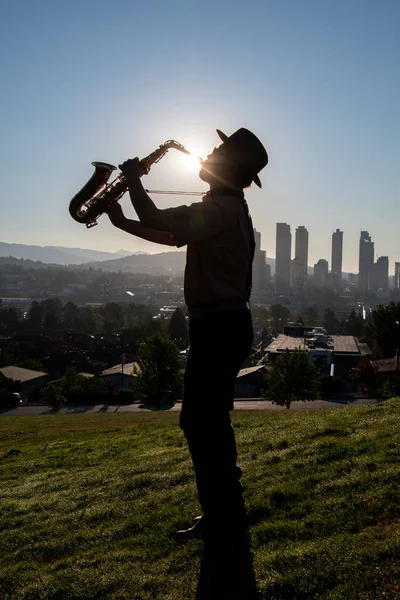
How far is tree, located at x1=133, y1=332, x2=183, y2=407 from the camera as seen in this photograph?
36.1 m

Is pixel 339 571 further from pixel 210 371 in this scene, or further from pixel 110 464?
pixel 110 464

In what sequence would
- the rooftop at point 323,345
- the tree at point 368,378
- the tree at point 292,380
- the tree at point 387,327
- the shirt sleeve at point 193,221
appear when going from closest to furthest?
1. the shirt sleeve at point 193,221
2. the tree at point 292,380
3. the tree at point 368,378
4. the tree at point 387,327
5. the rooftop at point 323,345

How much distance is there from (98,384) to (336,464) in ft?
144

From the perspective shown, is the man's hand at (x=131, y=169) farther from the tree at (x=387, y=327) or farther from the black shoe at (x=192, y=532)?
the tree at (x=387, y=327)

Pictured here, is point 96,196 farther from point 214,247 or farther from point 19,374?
point 19,374

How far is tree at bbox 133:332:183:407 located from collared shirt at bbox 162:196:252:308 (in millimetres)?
31826

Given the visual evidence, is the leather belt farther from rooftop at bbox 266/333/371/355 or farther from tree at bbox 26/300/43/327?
tree at bbox 26/300/43/327

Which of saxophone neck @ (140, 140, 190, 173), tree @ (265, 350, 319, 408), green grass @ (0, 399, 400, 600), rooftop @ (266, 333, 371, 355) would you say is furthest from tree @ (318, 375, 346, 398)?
saxophone neck @ (140, 140, 190, 173)

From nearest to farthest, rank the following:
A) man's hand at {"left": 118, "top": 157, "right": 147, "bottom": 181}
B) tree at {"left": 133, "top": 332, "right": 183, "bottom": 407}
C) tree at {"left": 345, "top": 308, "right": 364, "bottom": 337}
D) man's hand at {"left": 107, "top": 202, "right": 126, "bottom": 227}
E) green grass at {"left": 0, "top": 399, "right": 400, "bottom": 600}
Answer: green grass at {"left": 0, "top": 399, "right": 400, "bottom": 600}, man's hand at {"left": 118, "top": 157, "right": 147, "bottom": 181}, man's hand at {"left": 107, "top": 202, "right": 126, "bottom": 227}, tree at {"left": 133, "top": 332, "right": 183, "bottom": 407}, tree at {"left": 345, "top": 308, "right": 364, "bottom": 337}

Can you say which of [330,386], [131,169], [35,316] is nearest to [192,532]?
[131,169]

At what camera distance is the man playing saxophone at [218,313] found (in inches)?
163

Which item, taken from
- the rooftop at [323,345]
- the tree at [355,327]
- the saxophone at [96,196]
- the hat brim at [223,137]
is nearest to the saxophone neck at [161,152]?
the saxophone at [96,196]

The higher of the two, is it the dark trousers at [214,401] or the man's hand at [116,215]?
the man's hand at [116,215]

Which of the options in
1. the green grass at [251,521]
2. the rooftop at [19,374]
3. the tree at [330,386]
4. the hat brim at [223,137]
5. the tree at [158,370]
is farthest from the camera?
the rooftop at [19,374]
